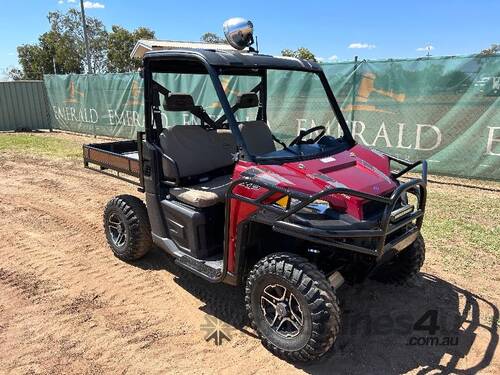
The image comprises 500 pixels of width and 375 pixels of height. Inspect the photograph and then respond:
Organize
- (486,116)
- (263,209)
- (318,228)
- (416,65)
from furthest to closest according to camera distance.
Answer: (416,65), (486,116), (263,209), (318,228)

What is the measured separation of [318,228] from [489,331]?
173 centimetres

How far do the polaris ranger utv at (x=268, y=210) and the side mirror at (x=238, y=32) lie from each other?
15 centimetres

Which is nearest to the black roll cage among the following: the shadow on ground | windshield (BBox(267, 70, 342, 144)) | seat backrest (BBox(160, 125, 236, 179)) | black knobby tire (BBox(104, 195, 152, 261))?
seat backrest (BBox(160, 125, 236, 179))

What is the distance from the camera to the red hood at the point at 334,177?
2840mm

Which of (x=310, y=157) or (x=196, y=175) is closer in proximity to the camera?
(x=310, y=157)

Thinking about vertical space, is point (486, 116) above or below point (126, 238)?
above

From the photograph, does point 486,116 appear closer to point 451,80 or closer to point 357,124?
point 451,80

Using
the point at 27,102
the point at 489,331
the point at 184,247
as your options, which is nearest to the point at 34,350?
the point at 184,247

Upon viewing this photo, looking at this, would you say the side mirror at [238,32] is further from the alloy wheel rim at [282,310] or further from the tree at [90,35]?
the tree at [90,35]

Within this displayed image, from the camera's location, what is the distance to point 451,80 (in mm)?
6898

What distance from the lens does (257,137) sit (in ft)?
12.5

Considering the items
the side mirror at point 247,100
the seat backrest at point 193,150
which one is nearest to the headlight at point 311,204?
the seat backrest at point 193,150

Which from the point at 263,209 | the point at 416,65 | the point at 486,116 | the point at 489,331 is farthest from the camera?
the point at 416,65

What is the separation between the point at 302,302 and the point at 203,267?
1.02 metres
